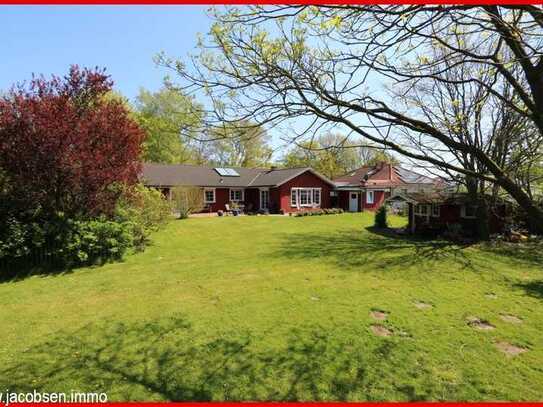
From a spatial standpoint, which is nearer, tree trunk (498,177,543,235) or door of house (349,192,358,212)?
tree trunk (498,177,543,235)

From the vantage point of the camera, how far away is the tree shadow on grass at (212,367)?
3803 mm

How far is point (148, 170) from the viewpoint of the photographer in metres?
27.1

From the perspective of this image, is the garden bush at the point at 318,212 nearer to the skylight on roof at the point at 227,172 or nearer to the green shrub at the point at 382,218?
the green shrub at the point at 382,218

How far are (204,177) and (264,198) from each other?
576 centimetres

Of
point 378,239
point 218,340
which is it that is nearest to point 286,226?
point 378,239

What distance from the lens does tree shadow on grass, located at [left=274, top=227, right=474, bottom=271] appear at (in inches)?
427

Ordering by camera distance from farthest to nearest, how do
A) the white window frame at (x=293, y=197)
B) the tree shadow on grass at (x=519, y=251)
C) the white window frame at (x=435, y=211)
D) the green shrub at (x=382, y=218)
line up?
1. the white window frame at (x=293, y=197)
2. the green shrub at (x=382, y=218)
3. the white window frame at (x=435, y=211)
4. the tree shadow on grass at (x=519, y=251)

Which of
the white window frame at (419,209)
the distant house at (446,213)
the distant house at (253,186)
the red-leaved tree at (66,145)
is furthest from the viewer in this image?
the distant house at (253,186)

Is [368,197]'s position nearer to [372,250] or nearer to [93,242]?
[372,250]

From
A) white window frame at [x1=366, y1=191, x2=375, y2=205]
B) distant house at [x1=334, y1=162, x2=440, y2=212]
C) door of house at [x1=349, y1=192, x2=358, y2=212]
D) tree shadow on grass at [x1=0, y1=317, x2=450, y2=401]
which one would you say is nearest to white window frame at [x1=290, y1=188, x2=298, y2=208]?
distant house at [x1=334, y1=162, x2=440, y2=212]

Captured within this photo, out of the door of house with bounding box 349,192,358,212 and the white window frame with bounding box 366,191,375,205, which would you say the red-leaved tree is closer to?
the door of house with bounding box 349,192,358,212

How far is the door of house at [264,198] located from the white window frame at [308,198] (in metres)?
2.17

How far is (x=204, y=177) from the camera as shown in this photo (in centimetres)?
2897

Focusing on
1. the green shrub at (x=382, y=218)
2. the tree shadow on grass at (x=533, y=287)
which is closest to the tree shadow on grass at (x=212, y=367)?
the tree shadow on grass at (x=533, y=287)
